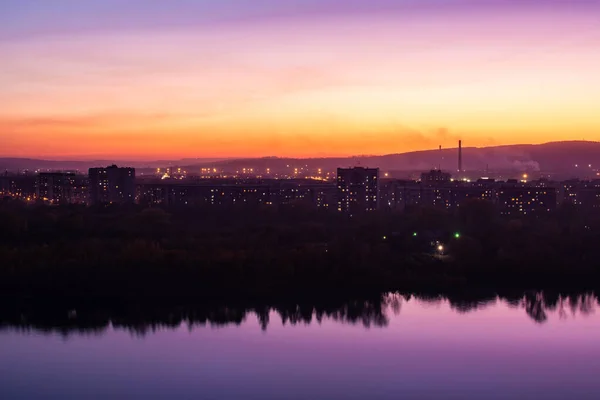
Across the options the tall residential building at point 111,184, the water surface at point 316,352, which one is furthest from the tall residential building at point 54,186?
the water surface at point 316,352

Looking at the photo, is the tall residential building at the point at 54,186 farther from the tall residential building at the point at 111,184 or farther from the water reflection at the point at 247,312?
the water reflection at the point at 247,312

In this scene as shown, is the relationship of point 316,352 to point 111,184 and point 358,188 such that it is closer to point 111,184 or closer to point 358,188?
point 358,188

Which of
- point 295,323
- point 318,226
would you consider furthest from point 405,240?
point 295,323

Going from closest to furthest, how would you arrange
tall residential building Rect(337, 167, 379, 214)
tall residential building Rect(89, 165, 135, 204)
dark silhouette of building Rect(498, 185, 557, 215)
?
dark silhouette of building Rect(498, 185, 557, 215) < tall residential building Rect(337, 167, 379, 214) < tall residential building Rect(89, 165, 135, 204)

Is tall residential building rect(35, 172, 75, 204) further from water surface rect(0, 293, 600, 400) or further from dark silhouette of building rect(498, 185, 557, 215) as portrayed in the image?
water surface rect(0, 293, 600, 400)

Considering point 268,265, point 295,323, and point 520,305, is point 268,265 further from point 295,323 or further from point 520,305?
point 520,305

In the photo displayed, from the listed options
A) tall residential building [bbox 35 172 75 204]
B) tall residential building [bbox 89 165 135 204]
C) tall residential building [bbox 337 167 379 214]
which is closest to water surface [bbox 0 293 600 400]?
tall residential building [bbox 337 167 379 214]

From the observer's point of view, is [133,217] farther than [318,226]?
Yes
